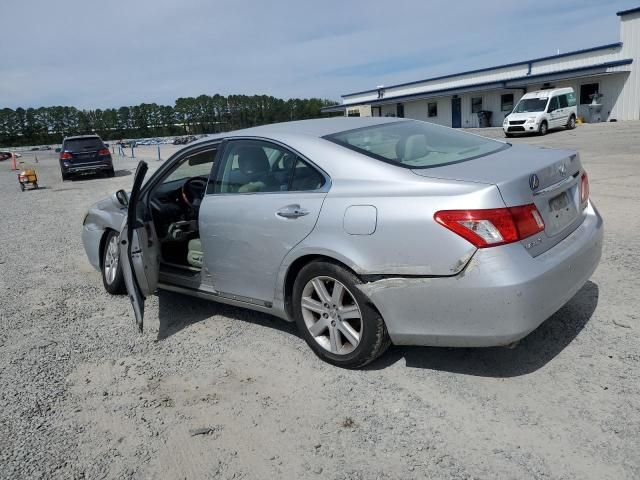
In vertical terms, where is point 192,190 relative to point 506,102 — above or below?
below

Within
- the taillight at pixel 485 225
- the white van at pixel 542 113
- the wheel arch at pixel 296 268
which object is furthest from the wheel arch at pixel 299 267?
the white van at pixel 542 113

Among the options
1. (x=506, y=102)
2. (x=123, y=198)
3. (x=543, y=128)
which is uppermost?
(x=506, y=102)

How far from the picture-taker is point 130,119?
11169 centimetres

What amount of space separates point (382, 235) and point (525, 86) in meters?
37.5

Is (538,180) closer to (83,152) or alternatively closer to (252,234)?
(252,234)

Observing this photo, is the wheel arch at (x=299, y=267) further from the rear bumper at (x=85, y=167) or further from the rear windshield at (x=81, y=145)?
the rear windshield at (x=81, y=145)

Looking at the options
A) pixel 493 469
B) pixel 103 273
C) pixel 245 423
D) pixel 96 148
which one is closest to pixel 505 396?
pixel 493 469

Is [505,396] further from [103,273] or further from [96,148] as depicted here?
[96,148]

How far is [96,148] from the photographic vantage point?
2008 cm

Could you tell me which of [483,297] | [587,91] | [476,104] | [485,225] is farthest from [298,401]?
[476,104]

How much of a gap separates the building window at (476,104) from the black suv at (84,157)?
2905 centimetres

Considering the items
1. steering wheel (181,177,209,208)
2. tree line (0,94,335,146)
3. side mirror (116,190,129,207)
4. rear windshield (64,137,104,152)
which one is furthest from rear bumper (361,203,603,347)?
tree line (0,94,335,146)

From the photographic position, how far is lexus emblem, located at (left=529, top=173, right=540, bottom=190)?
9.78 feet

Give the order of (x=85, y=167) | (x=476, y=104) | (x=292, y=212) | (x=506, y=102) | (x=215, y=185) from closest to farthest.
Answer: (x=292, y=212), (x=215, y=185), (x=85, y=167), (x=506, y=102), (x=476, y=104)
